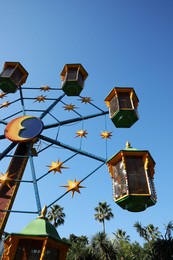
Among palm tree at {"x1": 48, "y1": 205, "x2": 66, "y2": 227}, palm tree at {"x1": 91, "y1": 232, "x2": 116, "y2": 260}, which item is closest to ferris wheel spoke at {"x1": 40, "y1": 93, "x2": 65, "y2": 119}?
palm tree at {"x1": 91, "y1": 232, "x2": 116, "y2": 260}

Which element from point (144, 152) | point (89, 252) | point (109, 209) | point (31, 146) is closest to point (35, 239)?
point (144, 152)

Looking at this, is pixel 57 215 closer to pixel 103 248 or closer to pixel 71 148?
pixel 103 248

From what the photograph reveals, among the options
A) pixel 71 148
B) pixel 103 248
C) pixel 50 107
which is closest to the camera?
pixel 71 148

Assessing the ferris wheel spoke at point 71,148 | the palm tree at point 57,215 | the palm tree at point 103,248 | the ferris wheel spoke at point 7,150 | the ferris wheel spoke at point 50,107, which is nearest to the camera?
the ferris wheel spoke at point 71,148

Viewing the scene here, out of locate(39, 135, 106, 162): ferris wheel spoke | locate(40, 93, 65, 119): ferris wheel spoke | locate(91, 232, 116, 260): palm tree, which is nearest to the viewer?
locate(39, 135, 106, 162): ferris wheel spoke

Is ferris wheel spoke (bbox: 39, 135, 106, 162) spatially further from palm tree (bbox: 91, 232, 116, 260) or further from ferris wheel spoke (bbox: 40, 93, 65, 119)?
palm tree (bbox: 91, 232, 116, 260)

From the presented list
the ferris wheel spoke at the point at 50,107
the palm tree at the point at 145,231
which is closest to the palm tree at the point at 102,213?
the palm tree at the point at 145,231

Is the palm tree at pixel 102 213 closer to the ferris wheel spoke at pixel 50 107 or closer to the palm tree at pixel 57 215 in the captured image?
the palm tree at pixel 57 215

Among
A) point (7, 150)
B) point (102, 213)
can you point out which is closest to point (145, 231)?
point (102, 213)

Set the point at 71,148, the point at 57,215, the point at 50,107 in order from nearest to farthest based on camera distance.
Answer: the point at 71,148 < the point at 50,107 < the point at 57,215

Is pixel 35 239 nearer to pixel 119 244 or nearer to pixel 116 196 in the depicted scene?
pixel 116 196

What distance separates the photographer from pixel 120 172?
350 inches

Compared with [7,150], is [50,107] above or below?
above

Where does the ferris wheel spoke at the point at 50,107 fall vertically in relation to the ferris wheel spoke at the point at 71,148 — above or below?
above
